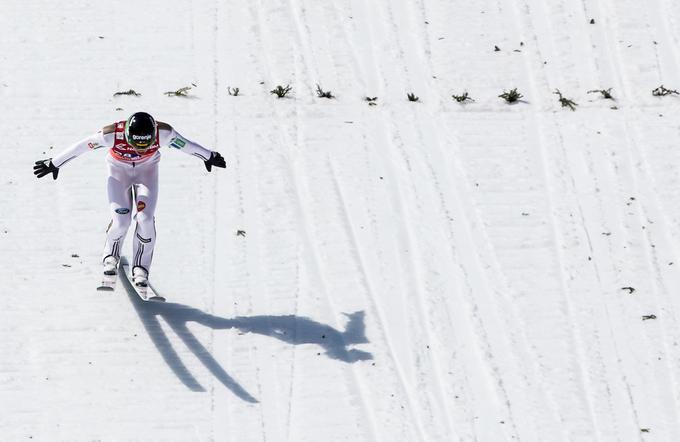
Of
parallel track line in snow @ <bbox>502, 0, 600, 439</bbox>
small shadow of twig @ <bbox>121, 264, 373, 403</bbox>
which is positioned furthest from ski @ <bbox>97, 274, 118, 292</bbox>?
parallel track line in snow @ <bbox>502, 0, 600, 439</bbox>

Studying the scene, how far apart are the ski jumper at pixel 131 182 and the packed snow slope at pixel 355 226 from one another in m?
0.60

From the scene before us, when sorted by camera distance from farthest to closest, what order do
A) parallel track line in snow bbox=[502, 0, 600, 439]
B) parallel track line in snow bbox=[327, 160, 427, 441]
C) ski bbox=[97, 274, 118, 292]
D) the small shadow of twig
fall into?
1. ski bbox=[97, 274, 118, 292]
2. the small shadow of twig
3. parallel track line in snow bbox=[502, 0, 600, 439]
4. parallel track line in snow bbox=[327, 160, 427, 441]

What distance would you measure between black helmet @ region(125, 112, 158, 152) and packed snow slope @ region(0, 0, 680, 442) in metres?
1.44

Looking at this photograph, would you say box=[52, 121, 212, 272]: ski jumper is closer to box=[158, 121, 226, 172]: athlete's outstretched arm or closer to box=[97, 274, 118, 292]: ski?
box=[158, 121, 226, 172]: athlete's outstretched arm

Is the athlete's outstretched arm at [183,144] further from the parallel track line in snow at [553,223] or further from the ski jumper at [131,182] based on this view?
the parallel track line in snow at [553,223]

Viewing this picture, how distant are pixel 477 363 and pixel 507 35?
212 inches

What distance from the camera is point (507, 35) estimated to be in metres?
14.8

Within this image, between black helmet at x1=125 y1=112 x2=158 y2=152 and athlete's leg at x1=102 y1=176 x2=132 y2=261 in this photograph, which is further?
athlete's leg at x1=102 y1=176 x2=132 y2=261

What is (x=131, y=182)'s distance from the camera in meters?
11.0

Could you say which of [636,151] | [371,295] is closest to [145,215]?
[371,295]

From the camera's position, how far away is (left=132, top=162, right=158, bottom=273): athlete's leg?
10.8 m

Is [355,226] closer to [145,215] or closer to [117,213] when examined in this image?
[145,215]

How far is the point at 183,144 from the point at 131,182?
57 centimetres

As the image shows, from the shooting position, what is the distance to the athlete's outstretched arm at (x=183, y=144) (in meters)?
10.8
